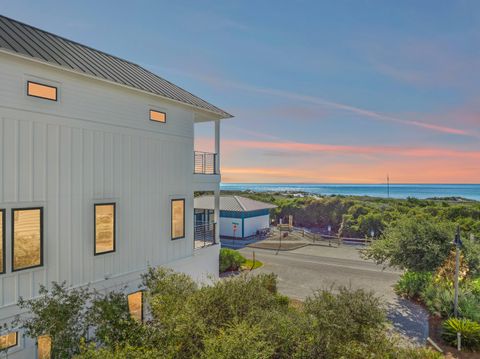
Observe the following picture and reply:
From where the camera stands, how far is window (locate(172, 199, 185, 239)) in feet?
39.4

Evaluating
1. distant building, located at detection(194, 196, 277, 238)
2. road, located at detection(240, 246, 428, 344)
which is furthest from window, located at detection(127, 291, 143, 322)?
distant building, located at detection(194, 196, 277, 238)

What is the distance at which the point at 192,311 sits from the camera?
6.72m

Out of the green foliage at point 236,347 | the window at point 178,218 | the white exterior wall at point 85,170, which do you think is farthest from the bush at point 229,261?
the green foliage at point 236,347

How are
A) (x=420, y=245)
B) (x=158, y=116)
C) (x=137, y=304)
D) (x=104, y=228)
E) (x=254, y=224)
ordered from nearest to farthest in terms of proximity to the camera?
(x=104, y=228) < (x=137, y=304) < (x=158, y=116) < (x=420, y=245) < (x=254, y=224)

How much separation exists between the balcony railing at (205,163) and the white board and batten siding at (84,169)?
1275mm

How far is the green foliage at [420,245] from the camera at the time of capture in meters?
12.9

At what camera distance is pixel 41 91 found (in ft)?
25.7

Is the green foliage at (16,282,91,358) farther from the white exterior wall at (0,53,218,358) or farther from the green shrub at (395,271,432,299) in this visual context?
the green shrub at (395,271,432,299)

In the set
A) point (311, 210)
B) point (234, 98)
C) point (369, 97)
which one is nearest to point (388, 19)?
point (369, 97)

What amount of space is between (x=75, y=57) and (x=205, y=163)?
6337 millimetres

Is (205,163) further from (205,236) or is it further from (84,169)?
(84,169)

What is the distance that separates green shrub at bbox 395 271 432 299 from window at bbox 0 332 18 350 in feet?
48.6

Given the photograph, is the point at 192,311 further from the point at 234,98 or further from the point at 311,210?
the point at 311,210

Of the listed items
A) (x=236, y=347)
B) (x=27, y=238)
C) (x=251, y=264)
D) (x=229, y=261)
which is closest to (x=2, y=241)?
(x=27, y=238)
